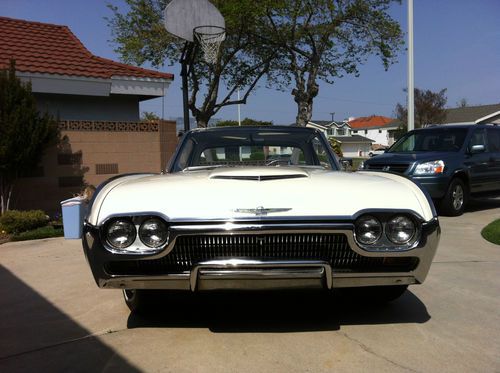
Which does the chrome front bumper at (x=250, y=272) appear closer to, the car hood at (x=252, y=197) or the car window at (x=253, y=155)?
the car hood at (x=252, y=197)

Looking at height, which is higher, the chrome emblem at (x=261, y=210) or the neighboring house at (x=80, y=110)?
the neighboring house at (x=80, y=110)

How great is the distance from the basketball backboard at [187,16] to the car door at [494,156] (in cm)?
632

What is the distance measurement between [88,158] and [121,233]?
7.34m

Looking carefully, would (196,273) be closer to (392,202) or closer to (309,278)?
(309,278)

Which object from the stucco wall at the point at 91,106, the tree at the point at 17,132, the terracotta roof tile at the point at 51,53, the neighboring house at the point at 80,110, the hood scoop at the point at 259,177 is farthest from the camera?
the stucco wall at the point at 91,106

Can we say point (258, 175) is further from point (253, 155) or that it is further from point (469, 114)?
point (469, 114)

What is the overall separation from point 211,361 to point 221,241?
2.37 ft

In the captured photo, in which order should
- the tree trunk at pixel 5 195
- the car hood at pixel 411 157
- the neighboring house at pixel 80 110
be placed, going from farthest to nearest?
the neighboring house at pixel 80 110 → the car hood at pixel 411 157 → the tree trunk at pixel 5 195

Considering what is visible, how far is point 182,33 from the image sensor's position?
983cm

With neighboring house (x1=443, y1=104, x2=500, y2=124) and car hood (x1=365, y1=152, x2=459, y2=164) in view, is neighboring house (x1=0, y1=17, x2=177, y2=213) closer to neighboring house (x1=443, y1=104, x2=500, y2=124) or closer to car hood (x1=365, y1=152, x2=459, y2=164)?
car hood (x1=365, y1=152, x2=459, y2=164)

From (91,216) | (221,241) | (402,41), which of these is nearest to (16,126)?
(91,216)

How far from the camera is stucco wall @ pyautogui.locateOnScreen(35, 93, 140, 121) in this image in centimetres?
1015

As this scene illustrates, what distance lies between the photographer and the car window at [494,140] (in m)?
9.86

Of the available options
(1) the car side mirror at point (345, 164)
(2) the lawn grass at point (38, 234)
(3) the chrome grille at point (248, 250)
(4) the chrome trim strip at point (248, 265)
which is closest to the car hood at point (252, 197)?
(3) the chrome grille at point (248, 250)
